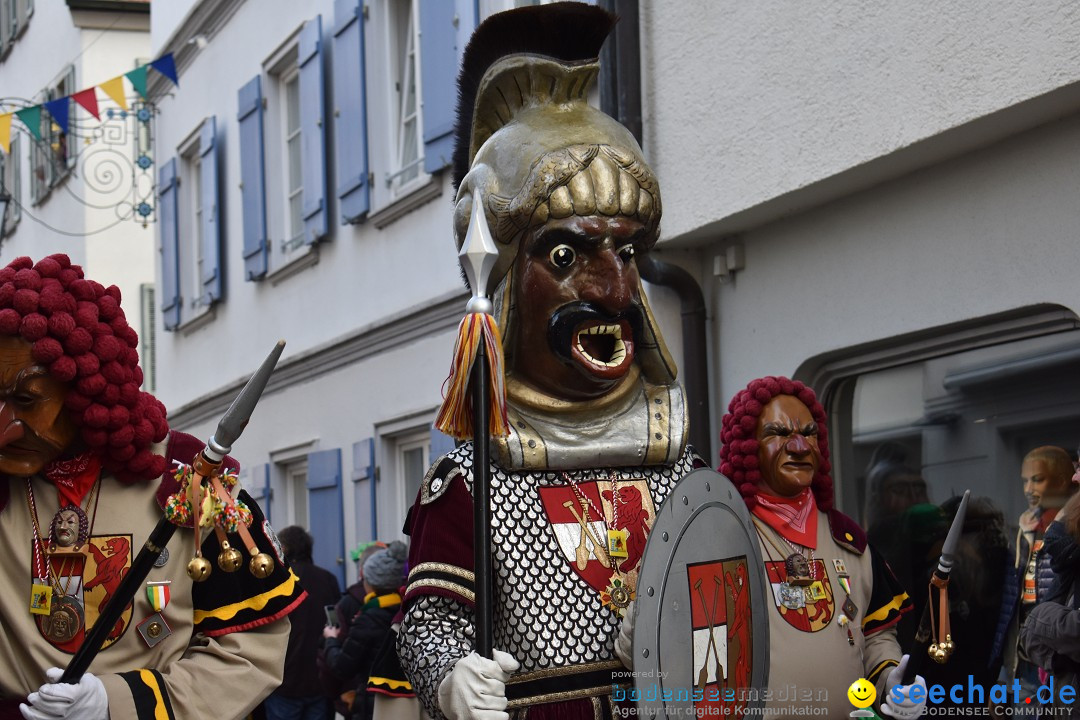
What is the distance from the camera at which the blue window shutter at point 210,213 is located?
49.4 feet

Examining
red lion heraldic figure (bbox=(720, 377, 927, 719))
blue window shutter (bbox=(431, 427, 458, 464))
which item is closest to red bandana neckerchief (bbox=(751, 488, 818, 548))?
red lion heraldic figure (bbox=(720, 377, 927, 719))

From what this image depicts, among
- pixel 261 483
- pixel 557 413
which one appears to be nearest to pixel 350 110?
pixel 261 483

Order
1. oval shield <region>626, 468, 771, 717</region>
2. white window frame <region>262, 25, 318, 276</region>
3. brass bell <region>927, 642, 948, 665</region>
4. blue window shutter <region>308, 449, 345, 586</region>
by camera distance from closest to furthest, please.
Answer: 1. oval shield <region>626, 468, 771, 717</region>
2. brass bell <region>927, 642, 948, 665</region>
3. blue window shutter <region>308, 449, 345, 586</region>
4. white window frame <region>262, 25, 318, 276</region>

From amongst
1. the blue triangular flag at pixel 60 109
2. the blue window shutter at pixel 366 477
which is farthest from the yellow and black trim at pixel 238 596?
the blue triangular flag at pixel 60 109

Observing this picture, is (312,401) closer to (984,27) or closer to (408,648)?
(984,27)

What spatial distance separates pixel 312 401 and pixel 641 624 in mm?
9404

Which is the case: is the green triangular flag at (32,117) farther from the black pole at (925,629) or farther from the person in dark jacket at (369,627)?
the black pole at (925,629)

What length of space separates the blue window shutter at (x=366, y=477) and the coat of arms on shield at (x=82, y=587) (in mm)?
7743

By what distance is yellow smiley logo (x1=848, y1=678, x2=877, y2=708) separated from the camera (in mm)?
4340

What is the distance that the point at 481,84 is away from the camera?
4512 millimetres

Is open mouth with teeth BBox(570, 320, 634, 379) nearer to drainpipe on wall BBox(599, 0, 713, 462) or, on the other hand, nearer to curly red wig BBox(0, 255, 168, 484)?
curly red wig BBox(0, 255, 168, 484)

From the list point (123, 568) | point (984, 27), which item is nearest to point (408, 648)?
point (123, 568)

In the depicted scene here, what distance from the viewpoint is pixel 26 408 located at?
3.60 metres

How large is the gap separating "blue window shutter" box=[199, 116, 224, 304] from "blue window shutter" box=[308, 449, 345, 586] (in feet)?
10.4
